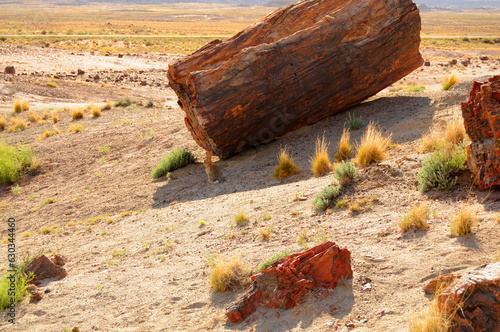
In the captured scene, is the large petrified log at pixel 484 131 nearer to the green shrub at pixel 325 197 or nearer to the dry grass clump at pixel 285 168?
the green shrub at pixel 325 197

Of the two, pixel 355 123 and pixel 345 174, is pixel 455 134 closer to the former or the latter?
pixel 345 174

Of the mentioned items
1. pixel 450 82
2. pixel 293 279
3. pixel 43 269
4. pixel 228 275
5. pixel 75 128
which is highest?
pixel 75 128

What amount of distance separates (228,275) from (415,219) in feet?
7.48

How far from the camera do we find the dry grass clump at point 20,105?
1717 cm

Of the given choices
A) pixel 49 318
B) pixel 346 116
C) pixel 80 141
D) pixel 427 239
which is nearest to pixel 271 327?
pixel 427 239

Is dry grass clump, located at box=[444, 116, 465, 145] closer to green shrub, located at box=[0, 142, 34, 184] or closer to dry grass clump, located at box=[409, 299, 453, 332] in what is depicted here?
dry grass clump, located at box=[409, 299, 453, 332]

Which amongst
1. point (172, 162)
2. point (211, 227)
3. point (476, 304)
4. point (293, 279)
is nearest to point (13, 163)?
point (172, 162)

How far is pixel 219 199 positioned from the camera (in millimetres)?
7965

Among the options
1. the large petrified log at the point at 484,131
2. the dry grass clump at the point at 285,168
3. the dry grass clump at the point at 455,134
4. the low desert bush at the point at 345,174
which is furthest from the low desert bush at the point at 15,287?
the dry grass clump at the point at 455,134

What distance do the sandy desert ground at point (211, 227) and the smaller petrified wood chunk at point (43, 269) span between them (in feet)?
0.51

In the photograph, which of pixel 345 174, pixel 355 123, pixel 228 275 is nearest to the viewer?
pixel 228 275

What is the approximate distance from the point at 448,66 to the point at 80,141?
70.8 ft

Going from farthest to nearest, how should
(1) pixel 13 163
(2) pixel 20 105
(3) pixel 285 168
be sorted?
(2) pixel 20 105 → (1) pixel 13 163 → (3) pixel 285 168

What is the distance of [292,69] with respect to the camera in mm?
9227
